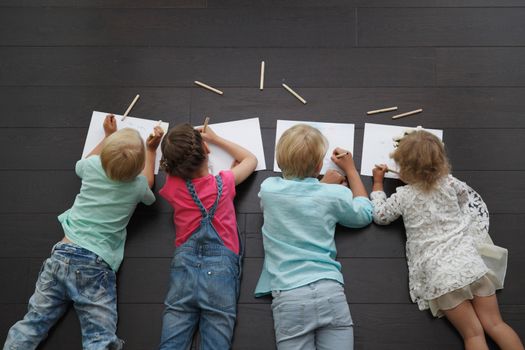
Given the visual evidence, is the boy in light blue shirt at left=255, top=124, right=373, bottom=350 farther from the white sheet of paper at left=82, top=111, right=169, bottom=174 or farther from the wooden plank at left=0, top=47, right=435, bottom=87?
the white sheet of paper at left=82, top=111, right=169, bottom=174

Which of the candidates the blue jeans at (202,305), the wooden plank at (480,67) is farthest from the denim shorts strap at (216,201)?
the wooden plank at (480,67)

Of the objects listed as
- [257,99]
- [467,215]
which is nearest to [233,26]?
[257,99]

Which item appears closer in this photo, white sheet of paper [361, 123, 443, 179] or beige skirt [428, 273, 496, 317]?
beige skirt [428, 273, 496, 317]

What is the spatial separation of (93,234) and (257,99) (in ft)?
1.98

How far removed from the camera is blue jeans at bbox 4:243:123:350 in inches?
47.3

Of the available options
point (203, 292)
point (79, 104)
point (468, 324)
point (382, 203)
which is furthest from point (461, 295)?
point (79, 104)

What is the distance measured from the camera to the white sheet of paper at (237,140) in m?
1.37

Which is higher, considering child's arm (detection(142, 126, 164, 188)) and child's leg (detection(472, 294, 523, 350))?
child's arm (detection(142, 126, 164, 188))

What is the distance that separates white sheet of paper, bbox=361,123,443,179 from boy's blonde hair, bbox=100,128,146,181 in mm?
628

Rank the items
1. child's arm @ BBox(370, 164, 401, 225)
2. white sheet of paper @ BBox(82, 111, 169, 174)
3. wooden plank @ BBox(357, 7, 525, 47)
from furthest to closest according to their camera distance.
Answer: wooden plank @ BBox(357, 7, 525, 47)
white sheet of paper @ BBox(82, 111, 169, 174)
child's arm @ BBox(370, 164, 401, 225)

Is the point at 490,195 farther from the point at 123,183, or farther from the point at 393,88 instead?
the point at 123,183

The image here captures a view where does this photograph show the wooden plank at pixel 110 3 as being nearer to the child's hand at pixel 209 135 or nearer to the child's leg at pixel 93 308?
the child's hand at pixel 209 135

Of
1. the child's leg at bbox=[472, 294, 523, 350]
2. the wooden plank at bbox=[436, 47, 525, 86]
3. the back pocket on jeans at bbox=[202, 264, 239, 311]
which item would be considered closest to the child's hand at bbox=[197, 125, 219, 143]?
the back pocket on jeans at bbox=[202, 264, 239, 311]

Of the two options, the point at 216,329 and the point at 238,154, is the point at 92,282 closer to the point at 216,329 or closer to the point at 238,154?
the point at 216,329
